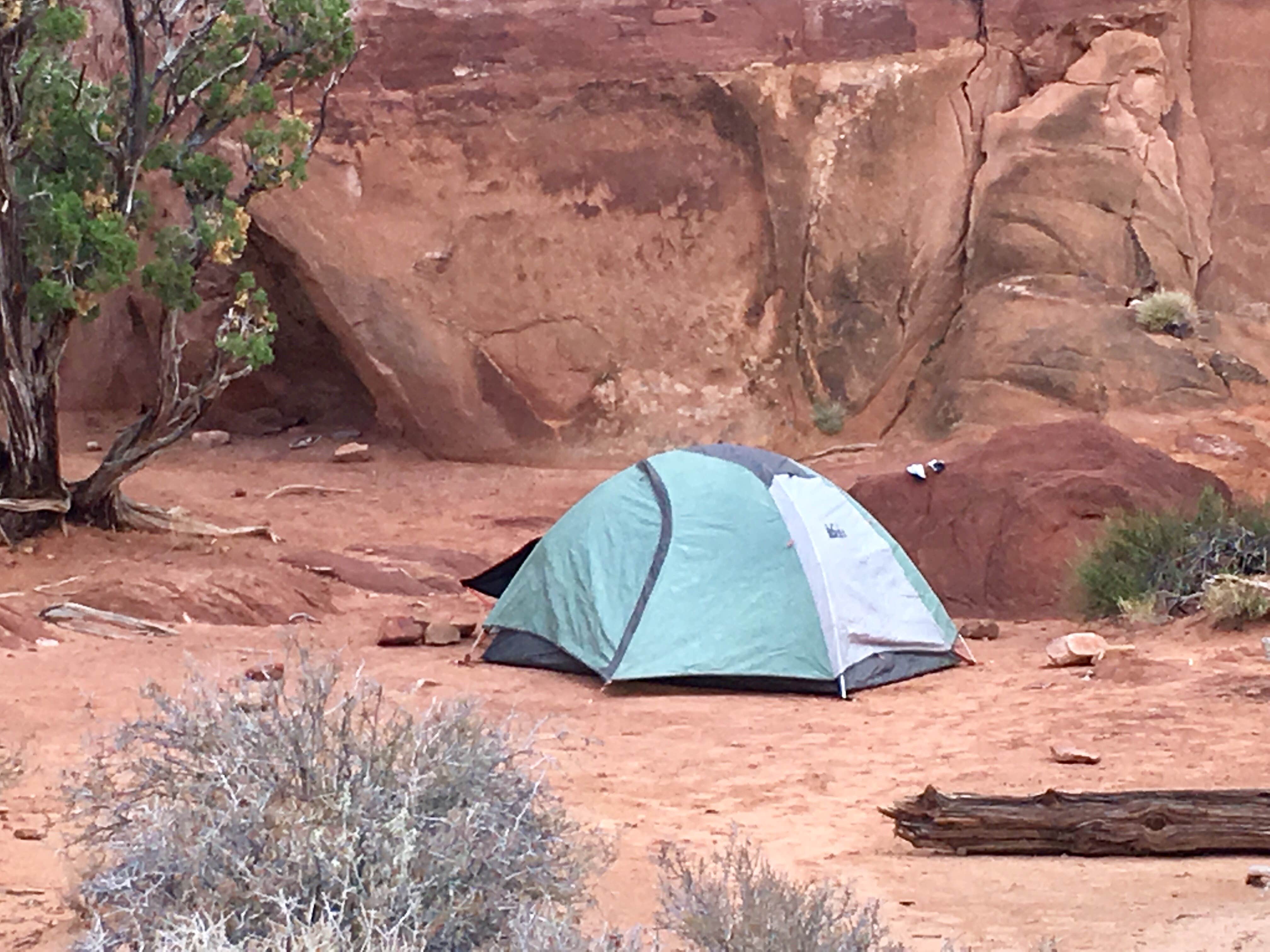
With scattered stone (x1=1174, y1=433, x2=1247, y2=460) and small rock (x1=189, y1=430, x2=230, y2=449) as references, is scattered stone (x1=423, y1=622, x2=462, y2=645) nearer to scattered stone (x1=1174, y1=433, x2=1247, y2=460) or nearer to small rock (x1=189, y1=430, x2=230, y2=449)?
scattered stone (x1=1174, y1=433, x2=1247, y2=460)

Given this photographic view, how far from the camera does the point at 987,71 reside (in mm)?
15453

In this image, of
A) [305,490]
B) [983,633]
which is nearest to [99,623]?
[983,633]

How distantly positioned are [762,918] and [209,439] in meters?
13.5

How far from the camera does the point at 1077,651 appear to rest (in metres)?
7.03

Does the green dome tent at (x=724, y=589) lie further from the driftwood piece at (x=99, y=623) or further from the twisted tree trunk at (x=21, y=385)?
the twisted tree trunk at (x=21, y=385)

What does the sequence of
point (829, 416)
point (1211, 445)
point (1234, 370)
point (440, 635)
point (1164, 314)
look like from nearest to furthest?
point (440, 635), point (1211, 445), point (1234, 370), point (1164, 314), point (829, 416)

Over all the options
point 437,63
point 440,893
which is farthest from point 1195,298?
point 440,893

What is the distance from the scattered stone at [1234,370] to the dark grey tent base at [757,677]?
7077mm

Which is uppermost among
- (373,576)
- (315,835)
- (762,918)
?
(315,835)

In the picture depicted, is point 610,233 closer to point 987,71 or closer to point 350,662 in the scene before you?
point 987,71

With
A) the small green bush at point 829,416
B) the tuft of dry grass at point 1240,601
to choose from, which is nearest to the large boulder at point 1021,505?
the tuft of dry grass at point 1240,601

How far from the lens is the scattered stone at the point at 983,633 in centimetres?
835

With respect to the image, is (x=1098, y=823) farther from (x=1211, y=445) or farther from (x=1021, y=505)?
(x=1211, y=445)

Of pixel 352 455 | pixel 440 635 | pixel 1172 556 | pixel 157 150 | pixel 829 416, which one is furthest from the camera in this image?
pixel 352 455
